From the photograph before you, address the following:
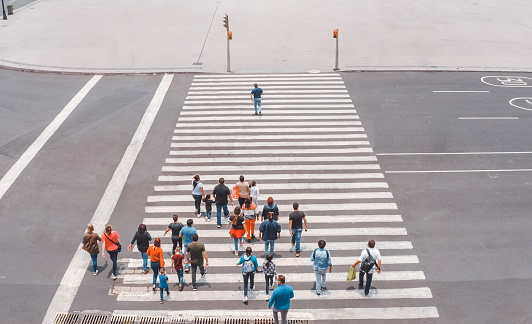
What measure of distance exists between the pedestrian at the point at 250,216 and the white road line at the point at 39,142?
8.65 meters

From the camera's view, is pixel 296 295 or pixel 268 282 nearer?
pixel 268 282

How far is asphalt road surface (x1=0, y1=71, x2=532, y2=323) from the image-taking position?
1414cm

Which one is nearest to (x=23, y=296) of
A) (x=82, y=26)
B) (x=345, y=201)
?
(x=345, y=201)

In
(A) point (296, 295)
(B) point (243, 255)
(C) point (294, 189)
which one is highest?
(B) point (243, 255)

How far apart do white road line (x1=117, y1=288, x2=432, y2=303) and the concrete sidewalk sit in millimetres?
18213

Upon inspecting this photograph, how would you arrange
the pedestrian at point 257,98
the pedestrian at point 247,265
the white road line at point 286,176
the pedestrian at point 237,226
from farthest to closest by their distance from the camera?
1. the pedestrian at point 257,98
2. the white road line at point 286,176
3. the pedestrian at point 237,226
4. the pedestrian at point 247,265

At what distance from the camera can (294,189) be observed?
1923 cm

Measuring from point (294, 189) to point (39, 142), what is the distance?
10702 millimetres

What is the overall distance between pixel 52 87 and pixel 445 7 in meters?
33.0

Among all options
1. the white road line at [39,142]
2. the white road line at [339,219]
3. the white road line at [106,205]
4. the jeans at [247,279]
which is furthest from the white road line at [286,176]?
the jeans at [247,279]

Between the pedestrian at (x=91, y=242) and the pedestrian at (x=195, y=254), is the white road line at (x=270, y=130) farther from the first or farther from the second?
the pedestrian at (x=195, y=254)

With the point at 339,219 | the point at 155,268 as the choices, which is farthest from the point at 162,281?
the point at 339,219

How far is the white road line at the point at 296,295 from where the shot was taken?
549 inches

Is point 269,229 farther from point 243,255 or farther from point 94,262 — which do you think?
point 94,262
